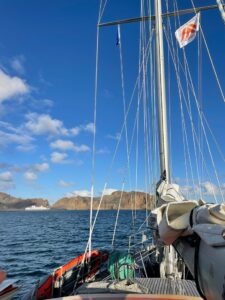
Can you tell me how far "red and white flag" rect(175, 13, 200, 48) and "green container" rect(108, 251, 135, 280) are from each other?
8.21 meters

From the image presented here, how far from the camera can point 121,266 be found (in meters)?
9.77

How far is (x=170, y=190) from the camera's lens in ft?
24.1

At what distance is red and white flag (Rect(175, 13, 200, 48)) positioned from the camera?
12221 millimetres

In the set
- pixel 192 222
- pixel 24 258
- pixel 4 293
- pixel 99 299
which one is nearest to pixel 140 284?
pixel 99 299

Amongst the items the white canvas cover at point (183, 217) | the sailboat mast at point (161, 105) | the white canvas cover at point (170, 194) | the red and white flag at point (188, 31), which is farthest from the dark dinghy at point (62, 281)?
the red and white flag at point (188, 31)

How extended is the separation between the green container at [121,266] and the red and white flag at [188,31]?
8.21 metres

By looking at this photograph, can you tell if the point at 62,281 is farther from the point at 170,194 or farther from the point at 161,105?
the point at 161,105

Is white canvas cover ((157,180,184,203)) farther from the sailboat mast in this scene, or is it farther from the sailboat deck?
the sailboat deck

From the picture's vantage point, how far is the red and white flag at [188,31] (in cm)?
1222

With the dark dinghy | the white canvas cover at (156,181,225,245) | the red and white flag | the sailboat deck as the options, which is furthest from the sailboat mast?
the white canvas cover at (156,181,225,245)

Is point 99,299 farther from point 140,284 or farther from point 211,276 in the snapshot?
point 211,276

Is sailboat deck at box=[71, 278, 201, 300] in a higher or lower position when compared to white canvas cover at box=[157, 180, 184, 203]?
lower

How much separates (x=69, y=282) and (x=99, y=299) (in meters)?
6.29

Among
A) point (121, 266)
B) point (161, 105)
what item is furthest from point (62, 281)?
point (161, 105)
